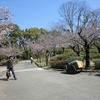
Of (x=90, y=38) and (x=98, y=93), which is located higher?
(x=90, y=38)

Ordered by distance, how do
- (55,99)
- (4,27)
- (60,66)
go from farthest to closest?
1. (60,66)
2. (4,27)
3. (55,99)

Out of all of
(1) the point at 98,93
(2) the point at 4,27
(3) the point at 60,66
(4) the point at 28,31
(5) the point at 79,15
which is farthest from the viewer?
(4) the point at 28,31

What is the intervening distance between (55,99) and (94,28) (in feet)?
43.3

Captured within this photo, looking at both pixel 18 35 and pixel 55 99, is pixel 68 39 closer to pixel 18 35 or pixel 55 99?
pixel 55 99

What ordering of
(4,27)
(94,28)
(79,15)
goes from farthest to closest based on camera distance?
(79,15), (94,28), (4,27)

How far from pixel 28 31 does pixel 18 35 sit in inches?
335

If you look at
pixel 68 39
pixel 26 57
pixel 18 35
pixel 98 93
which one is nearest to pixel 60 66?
pixel 68 39

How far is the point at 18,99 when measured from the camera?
7.61 m

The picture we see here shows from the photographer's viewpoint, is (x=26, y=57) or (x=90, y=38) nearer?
(x=90, y=38)

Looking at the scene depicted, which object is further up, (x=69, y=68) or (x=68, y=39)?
(x=68, y=39)

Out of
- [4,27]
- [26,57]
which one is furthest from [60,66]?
[26,57]

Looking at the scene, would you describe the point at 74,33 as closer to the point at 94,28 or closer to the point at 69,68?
the point at 94,28

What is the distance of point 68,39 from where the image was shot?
2186 centimetres

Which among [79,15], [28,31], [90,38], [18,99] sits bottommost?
[18,99]
